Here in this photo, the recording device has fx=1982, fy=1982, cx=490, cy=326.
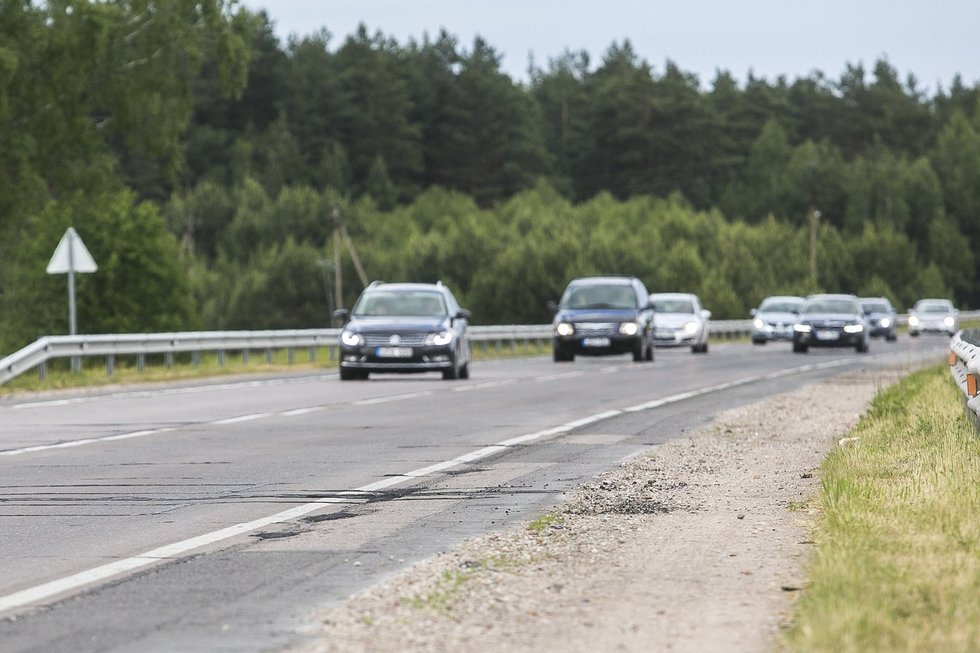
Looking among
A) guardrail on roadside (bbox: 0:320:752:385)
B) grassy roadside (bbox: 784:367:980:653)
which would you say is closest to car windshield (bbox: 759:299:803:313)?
guardrail on roadside (bbox: 0:320:752:385)

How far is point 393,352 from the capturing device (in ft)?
99.8

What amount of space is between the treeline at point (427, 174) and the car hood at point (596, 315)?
15.0m

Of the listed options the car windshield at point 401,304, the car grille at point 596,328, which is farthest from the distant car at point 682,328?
the car windshield at point 401,304

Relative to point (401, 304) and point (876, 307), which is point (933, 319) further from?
point (401, 304)

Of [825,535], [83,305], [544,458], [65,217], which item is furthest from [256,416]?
[83,305]

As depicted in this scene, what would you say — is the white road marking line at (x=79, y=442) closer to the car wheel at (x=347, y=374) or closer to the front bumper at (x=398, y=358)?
the front bumper at (x=398, y=358)

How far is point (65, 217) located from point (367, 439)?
41969 mm

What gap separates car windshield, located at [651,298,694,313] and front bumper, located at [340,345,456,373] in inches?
812

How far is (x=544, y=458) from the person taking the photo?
14.8 m

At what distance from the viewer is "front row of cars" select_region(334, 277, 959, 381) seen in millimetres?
30469

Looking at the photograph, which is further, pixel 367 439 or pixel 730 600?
pixel 367 439

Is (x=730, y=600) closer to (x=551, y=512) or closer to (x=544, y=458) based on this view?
(x=551, y=512)

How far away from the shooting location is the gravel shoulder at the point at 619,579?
6.76 meters

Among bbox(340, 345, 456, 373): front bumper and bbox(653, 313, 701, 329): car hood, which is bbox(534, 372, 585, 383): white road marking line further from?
bbox(653, 313, 701, 329): car hood
